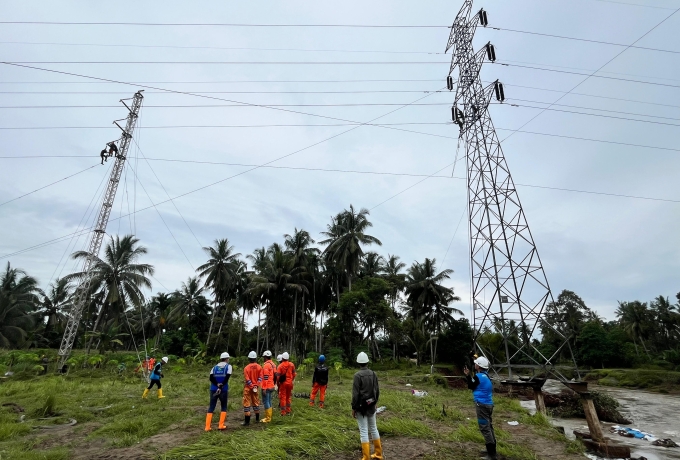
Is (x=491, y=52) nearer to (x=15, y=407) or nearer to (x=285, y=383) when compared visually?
(x=285, y=383)

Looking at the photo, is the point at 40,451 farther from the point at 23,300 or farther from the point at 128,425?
the point at 23,300

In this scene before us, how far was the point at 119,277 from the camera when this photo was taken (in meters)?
34.6

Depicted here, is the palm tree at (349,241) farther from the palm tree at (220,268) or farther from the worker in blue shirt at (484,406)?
the worker in blue shirt at (484,406)

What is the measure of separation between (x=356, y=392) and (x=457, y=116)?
1718 cm

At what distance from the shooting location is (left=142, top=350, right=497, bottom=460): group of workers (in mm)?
6746

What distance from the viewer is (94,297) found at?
3475cm

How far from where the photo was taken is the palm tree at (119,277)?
33750 millimetres

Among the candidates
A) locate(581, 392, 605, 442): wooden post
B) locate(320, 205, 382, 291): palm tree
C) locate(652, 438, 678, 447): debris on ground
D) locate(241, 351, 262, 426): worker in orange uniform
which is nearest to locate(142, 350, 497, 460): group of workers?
locate(241, 351, 262, 426): worker in orange uniform

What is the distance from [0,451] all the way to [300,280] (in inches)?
1361

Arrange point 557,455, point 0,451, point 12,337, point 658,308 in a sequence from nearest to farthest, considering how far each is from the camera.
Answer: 1. point 0,451
2. point 557,455
3. point 12,337
4. point 658,308

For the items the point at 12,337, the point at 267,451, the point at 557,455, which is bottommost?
the point at 557,455

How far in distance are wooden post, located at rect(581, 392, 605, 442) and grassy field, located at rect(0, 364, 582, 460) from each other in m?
1.24

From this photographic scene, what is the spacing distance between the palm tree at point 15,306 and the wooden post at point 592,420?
2051 inches

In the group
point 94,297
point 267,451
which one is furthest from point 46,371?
point 267,451
